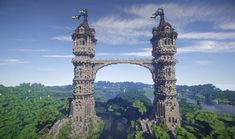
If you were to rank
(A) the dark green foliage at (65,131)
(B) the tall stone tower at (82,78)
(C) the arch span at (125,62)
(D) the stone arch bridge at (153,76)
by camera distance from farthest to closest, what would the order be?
(C) the arch span at (125,62)
(B) the tall stone tower at (82,78)
(D) the stone arch bridge at (153,76)
(A) the dark green foliage at (65,131)

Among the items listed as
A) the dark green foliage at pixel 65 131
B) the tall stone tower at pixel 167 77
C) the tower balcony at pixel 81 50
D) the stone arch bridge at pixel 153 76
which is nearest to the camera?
the dark green foliage at pixel 65 131

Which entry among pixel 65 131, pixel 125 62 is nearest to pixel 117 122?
pixel 125 62

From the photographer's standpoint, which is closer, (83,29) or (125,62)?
(83,29)

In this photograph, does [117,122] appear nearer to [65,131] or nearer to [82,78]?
[82,78]

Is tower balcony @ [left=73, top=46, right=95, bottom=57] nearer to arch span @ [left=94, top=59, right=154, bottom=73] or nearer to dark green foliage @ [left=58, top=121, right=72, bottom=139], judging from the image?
arch span @ [left=94, top=59, right=154, bottom=73]

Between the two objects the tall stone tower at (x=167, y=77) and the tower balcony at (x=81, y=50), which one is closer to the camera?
the tall stone tower at (x=167, y=77)

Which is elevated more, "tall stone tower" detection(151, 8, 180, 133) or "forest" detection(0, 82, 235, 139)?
"tall stone tower" detection(151, 8, 180, 133)

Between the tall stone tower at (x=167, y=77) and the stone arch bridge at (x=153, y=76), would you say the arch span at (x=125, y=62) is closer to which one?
the stone arch bridge at (x=153, y=76)

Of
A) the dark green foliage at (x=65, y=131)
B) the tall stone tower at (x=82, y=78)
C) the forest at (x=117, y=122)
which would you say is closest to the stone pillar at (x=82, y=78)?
the tall stone tower at (x=82, y=78)

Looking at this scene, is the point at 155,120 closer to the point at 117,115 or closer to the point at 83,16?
the point at 117,115

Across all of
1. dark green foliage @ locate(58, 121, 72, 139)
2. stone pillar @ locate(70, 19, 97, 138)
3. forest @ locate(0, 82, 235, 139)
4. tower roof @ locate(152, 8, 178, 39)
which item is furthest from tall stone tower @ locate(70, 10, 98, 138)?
tower roof @ locate(152, 8, 178, 39)

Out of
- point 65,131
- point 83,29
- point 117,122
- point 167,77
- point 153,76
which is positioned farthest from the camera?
point 117,122
